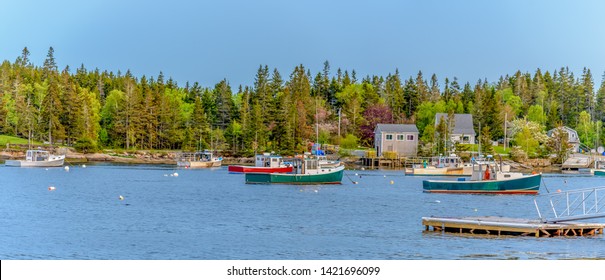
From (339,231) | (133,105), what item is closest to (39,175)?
(133,105)

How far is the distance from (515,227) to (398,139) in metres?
99.4

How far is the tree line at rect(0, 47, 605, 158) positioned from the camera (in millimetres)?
148250

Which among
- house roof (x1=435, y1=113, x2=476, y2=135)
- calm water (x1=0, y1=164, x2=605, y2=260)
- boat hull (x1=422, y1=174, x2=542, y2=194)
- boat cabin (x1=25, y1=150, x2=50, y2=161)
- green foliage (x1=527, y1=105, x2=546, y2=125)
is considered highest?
green foliage (x1=527, y1=105, x2=546, y2=125)

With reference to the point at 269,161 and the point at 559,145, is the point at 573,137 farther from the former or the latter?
the point at 269,161

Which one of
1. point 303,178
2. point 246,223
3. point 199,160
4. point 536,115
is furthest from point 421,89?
point 246,223

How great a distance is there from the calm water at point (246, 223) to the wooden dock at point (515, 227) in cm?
64

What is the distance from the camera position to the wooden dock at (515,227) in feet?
138

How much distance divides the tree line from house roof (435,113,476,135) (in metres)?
1.73

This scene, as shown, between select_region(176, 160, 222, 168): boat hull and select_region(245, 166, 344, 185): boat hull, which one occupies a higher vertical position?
select_region(176, 160, 222, 168): boat hull

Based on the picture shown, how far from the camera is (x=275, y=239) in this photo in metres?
43.7

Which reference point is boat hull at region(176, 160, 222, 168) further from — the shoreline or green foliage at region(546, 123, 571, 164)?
green foliage at region(546, 123, 571, 164)

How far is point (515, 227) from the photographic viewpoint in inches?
1668

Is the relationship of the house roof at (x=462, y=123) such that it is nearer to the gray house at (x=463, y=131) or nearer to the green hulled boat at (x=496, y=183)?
the gray house at (x=463, y=131)

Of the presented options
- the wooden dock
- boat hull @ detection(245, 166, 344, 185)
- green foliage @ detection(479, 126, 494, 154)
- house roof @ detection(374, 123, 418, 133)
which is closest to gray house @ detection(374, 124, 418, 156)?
house roof @ detection(374, 123, 418, 133)
